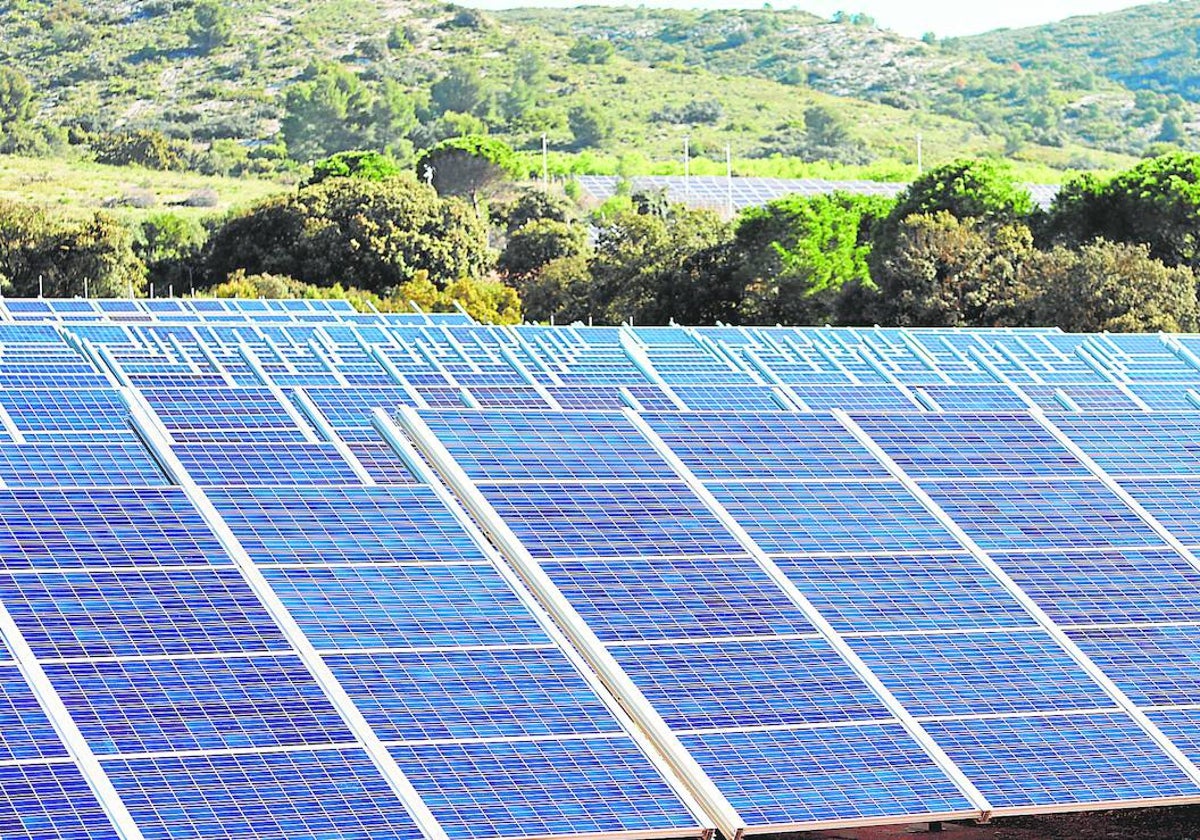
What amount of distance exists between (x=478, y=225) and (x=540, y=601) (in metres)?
75.2

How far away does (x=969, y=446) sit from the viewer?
36.3 m

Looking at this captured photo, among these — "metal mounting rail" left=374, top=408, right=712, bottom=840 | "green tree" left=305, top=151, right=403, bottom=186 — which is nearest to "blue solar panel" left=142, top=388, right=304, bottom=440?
"metal mounting rail" left=374, top=408, right=712, bottom=840

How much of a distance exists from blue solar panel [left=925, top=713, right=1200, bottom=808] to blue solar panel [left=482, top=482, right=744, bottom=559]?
16.4 feet

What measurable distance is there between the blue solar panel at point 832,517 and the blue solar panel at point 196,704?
327 inches

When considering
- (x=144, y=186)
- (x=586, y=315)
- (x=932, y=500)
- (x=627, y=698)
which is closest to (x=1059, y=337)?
(x=932, y=500)

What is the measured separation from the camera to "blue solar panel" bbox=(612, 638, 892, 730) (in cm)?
2778

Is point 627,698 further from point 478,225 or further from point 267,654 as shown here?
point 478,225

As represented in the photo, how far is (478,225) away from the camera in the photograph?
341ft

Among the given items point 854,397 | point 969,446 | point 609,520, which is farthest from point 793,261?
point 609,520

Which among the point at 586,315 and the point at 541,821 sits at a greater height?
the point at 541,821

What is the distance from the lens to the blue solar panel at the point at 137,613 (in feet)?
87.8

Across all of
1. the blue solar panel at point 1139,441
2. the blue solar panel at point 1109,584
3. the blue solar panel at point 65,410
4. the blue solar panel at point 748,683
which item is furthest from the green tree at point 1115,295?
the blue solar panel at point 748,683

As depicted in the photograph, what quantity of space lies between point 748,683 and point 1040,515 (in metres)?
7.78

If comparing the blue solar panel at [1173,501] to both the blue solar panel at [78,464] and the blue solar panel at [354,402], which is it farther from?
the blue solar panel at [78,464]
